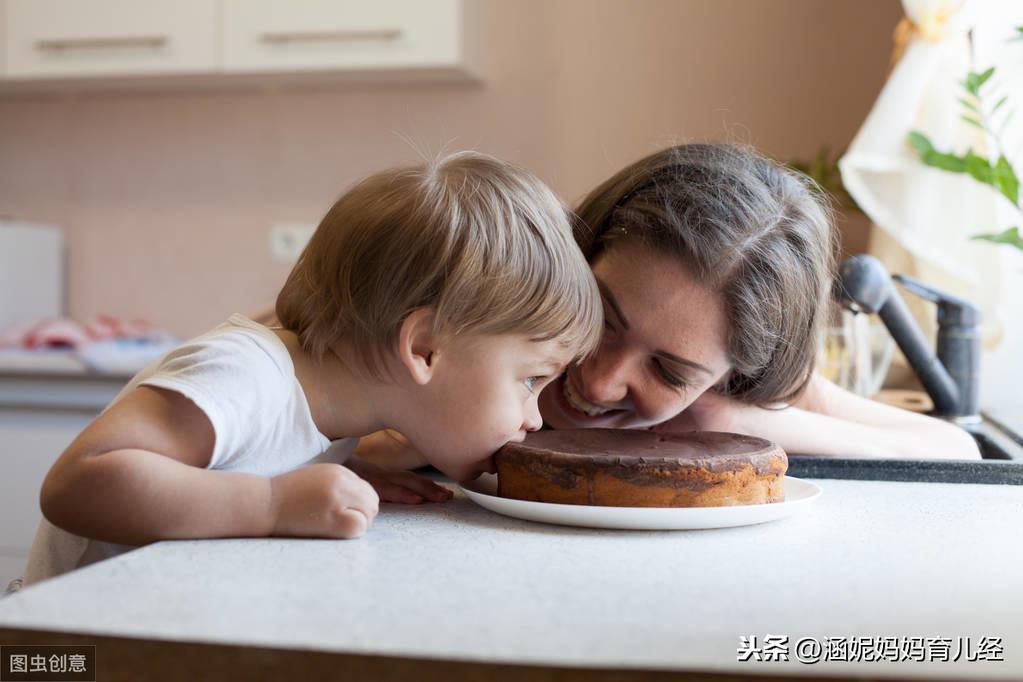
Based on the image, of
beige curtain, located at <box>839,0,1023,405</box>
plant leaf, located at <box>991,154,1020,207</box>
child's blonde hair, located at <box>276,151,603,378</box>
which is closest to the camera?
child's blonde hair, located at <box>276,151,603,378</box>

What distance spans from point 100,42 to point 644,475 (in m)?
2.25

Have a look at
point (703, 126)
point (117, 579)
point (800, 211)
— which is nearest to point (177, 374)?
point (117, 579)

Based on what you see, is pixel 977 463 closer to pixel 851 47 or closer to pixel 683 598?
pixel 683 598

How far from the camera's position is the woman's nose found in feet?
3.45

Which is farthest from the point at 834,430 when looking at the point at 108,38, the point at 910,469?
the point at 108,38

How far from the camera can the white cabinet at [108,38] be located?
2494mm

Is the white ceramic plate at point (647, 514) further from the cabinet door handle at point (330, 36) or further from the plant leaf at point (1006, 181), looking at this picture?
the cabinet door handle at point (330, 36)

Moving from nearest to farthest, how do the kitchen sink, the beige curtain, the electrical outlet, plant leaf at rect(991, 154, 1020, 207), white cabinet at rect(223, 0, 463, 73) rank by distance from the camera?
the kitchen sink < plant leaf at rect(991, 154, 1020, 207) < the beige curtain < white cabinet at rect(223, 0, 463, 73) < the electrical outlet

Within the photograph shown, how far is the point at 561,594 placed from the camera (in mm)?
571

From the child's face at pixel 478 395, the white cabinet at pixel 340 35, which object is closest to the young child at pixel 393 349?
the child's face at pixel 478 395

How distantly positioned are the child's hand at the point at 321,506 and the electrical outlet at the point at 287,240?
2.10 m

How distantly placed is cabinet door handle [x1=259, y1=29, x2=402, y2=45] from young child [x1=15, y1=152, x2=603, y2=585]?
1545mm

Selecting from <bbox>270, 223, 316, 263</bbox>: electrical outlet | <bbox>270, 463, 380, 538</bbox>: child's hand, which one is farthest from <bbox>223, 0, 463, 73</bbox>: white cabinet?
<bbox>270, 463, 380, 538</bbox>: child's hand

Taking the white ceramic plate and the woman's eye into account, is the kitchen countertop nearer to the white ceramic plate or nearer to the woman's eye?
the white ceramic plate
